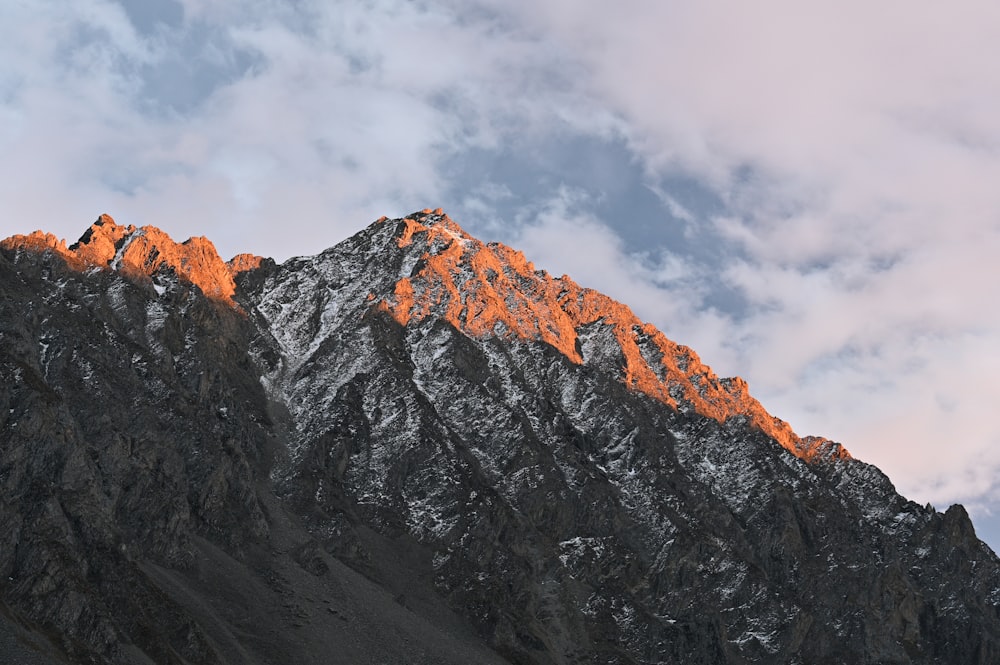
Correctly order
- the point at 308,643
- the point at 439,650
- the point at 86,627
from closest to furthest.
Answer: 1. the point at 86,627
2. the point at 308,643
3. the point at 439,650

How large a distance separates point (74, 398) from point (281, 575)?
46.7 meters

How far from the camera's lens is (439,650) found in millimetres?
181000

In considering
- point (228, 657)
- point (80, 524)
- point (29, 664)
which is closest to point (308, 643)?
point (228, 657)

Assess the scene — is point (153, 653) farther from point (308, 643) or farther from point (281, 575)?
point (281, 575)

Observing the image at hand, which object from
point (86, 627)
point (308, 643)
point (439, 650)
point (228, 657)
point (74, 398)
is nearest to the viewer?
point (86, 627)

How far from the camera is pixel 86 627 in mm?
146250

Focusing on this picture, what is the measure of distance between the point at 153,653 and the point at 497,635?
68.0 meters

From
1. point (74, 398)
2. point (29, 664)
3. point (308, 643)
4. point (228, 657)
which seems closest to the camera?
point (29, 664)

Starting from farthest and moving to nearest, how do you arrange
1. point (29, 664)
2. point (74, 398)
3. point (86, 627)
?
point (74, 398)
point (86, 627)
point (29, 664)

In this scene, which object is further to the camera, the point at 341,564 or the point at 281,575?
the point at 341,564

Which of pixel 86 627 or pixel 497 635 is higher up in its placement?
pixel 497 635

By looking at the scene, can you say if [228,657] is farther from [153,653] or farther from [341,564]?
[341,564]

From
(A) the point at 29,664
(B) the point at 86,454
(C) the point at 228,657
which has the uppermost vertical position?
(B) the point at 86,454

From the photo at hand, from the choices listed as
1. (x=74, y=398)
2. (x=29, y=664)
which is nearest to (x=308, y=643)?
(x=29, y=664)
